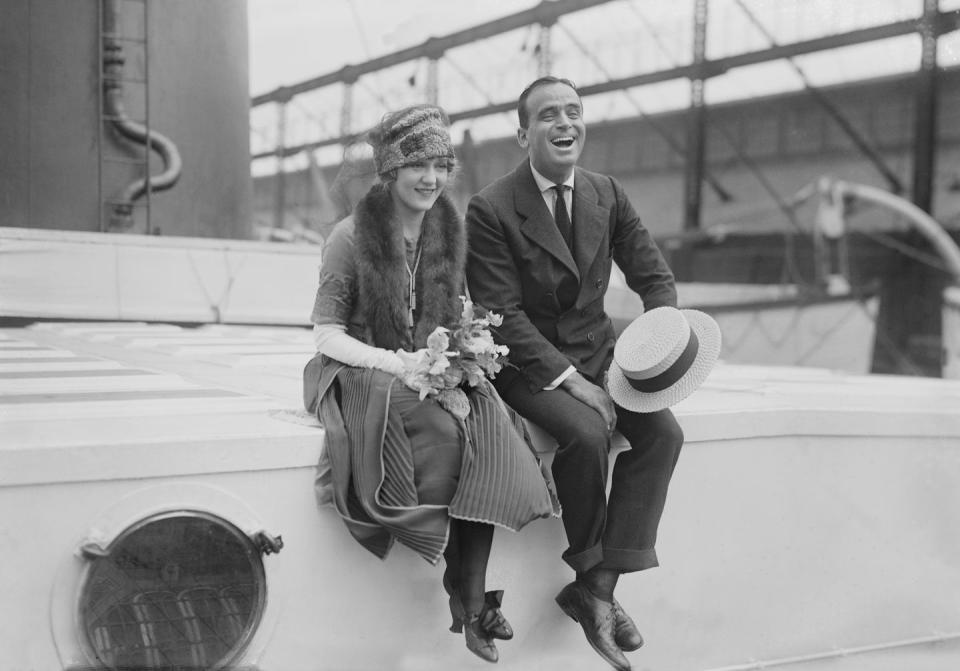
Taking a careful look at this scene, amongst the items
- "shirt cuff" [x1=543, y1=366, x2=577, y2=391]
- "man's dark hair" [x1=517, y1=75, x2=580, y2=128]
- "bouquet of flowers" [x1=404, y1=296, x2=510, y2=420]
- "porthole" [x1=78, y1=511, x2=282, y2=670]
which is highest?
"man's dark hair" [x1=517, y1=75, x2=580, y2=128]

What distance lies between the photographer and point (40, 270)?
621cm

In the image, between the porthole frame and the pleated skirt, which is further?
the pleated skirt

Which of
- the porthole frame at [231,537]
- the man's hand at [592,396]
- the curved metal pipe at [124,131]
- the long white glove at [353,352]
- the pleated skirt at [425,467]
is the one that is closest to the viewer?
the porthole frame at [231,537]

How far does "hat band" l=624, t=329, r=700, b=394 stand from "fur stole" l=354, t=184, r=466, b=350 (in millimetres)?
506

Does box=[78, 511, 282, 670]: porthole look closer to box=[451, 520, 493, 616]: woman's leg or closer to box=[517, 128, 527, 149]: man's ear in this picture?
box=[451, 520, 493, 616]: woman's leg

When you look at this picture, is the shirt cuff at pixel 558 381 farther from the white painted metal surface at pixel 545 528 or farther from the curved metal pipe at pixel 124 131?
the curved metal pipe at pixel 124 131

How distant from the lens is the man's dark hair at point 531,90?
261cm

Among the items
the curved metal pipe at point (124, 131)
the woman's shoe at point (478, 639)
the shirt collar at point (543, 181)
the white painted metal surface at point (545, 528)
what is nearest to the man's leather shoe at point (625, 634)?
the white painted metal surface at point (545, 528)

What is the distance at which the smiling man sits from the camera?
2.45 metres

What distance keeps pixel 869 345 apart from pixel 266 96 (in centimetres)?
874

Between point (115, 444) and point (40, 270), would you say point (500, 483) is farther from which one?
point (40, 270)

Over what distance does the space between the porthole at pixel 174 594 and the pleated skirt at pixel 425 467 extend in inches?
10.6

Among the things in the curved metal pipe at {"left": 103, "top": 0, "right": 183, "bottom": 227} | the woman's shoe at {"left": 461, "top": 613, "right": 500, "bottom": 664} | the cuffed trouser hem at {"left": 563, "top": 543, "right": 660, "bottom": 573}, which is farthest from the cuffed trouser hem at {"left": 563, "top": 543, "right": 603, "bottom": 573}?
the curved metal pipe at {"left": 103, "top": 0, "right": 183, "bottom": 227}

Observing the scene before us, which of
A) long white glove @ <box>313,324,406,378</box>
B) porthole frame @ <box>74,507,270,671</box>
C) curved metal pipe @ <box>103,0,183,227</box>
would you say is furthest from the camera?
curved metal pipe @ <box>103,0,183,227</box>
